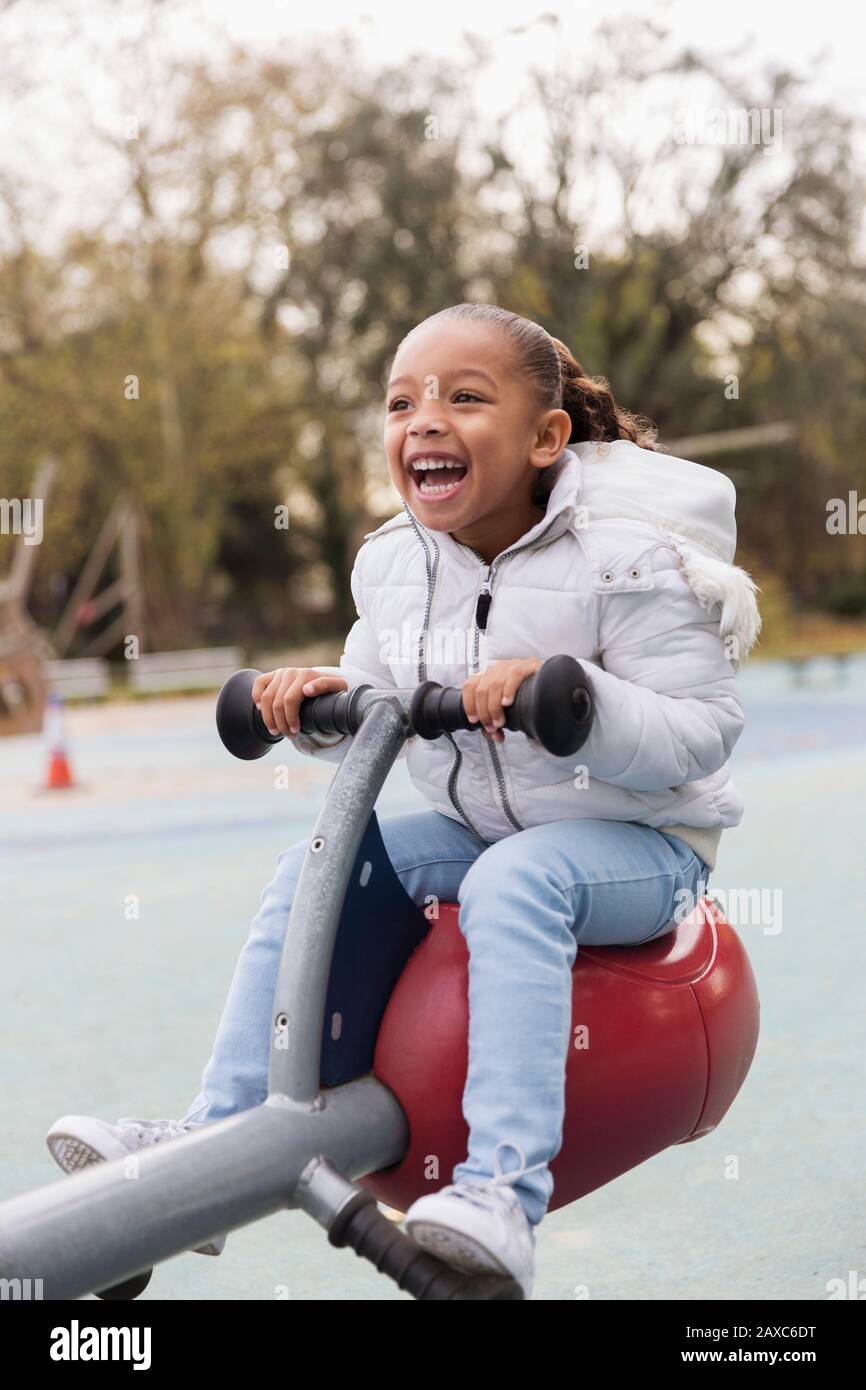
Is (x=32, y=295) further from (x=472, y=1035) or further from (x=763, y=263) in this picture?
(x=472, y=1035)

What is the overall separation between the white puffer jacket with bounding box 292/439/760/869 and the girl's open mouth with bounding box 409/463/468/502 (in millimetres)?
112

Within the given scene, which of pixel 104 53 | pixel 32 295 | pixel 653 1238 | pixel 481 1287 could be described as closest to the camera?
pixel 481 1287

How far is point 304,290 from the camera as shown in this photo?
17.9m

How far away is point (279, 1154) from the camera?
1601 millimetres

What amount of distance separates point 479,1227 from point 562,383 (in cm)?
106

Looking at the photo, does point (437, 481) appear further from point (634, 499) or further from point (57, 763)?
point (57, 763)

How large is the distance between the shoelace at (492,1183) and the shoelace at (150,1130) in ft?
1.24

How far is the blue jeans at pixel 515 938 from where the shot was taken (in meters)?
1.63

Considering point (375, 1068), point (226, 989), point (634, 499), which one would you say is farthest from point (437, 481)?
point (226, 989)

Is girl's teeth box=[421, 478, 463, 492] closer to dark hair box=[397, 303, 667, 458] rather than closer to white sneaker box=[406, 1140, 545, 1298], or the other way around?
dark hair box=[397, 303, 667, 458]

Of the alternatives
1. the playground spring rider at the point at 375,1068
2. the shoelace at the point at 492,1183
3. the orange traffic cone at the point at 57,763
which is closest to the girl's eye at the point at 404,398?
the playground spring rider at the point at 375,1068

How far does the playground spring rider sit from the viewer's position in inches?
59.8

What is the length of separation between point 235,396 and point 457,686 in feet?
55.8
